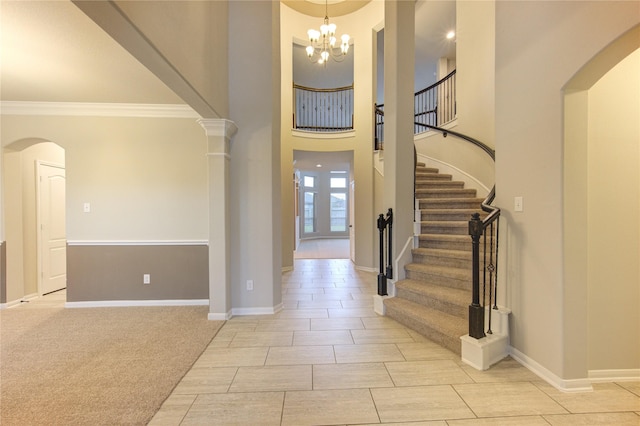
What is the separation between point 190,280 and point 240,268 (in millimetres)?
996

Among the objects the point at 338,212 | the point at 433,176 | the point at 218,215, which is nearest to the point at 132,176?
the point at 218,215

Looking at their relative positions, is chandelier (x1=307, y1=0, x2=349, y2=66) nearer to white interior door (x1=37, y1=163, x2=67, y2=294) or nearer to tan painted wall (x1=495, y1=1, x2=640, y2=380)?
tan painted wall (x1=495, y1=1, x2=640, y2=380)

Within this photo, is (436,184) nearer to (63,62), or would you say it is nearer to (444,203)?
(444,203)

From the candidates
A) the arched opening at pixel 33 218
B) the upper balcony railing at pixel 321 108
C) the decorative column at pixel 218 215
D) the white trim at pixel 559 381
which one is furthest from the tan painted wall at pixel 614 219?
the arched opening at pixel 33 218

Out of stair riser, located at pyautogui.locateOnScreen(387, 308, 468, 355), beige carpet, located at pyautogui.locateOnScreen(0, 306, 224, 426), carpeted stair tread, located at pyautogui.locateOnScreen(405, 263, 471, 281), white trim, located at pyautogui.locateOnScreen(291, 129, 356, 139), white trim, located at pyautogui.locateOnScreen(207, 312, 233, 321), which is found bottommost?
beige carpet, located at pyautogui.locateOnScreen(0, 306, 224, 426)

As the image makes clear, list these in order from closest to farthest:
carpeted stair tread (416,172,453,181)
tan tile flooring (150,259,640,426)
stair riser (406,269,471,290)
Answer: tan tile flooring (150,259,640,426)
stair riser (406,269,471,290)
carpeted stair tread (416,172,453,181)

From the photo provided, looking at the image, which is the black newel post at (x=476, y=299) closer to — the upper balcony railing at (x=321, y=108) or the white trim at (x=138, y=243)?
the white trim at (x=138, y=243)

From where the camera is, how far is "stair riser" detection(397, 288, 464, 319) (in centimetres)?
278

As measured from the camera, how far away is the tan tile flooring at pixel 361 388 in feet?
5.70

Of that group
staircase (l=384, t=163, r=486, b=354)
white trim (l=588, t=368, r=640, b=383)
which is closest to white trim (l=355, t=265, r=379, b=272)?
staircase (l=384, t=163, r=486, b=354)

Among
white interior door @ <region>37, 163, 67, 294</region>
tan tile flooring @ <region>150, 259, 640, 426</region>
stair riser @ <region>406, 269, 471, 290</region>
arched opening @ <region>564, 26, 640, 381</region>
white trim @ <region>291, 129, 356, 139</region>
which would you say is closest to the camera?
tan tile flooring @ <region>150, 259, 640, 426</region>

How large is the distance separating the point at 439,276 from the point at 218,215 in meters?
2.77

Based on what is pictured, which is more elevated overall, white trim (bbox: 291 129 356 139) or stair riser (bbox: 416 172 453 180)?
white trim (bbox: 291 129 356 139)

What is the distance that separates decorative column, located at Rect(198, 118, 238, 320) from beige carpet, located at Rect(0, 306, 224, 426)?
0.26 m
